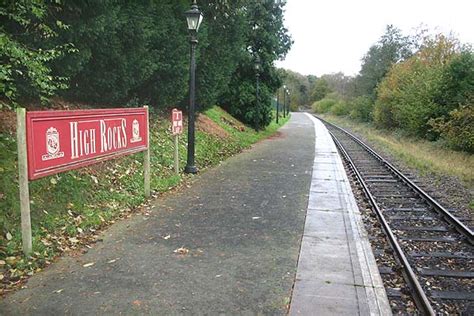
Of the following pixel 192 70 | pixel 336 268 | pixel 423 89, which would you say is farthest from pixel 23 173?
pixel 423 89

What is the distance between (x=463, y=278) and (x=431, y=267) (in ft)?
1.45

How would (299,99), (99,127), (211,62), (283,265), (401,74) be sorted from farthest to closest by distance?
(299,99) < (401,74) < (211,62) < (99,127) < (283,265)

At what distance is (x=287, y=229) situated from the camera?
6363 millimetres

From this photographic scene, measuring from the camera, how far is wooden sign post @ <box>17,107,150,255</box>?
4641 mm

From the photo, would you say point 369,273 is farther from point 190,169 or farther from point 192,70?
point 192,70

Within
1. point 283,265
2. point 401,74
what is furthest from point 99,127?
point 401,74

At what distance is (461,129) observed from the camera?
711 inches

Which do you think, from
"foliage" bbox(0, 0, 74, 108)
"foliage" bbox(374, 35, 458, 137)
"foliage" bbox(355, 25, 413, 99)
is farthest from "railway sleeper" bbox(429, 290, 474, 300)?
"foliage" bbox(355, 25, 413, 99)

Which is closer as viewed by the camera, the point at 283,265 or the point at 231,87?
the point at 283,265

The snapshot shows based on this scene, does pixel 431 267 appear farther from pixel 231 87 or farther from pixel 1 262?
pixel 231 87

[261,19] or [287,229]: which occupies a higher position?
[261,19]

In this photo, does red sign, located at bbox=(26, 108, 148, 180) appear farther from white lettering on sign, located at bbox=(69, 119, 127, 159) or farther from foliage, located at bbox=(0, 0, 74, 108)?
foliage, located at bbox=(0, 0, 74, 108)

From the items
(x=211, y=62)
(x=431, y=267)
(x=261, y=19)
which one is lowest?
(x=431, y=267)

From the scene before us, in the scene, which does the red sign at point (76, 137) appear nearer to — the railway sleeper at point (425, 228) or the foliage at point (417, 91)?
the railway sleeper at point (425, 228)
